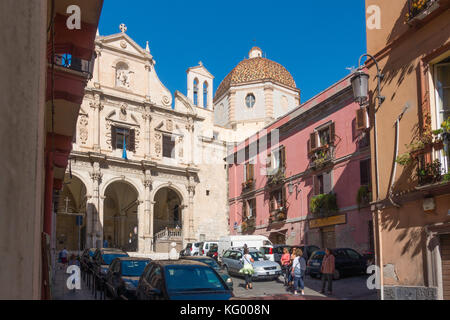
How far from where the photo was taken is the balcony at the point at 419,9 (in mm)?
11547

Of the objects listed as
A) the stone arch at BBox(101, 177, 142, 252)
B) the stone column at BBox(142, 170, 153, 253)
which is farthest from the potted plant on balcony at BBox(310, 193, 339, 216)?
the stone arch at BBox(101, 177, 142, 252)

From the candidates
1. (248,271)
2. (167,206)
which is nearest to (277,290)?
(248,271)

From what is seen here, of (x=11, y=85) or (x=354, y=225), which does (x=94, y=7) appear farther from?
(x=354, y=225)

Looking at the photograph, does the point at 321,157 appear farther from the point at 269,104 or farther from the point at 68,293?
the point at 269,104

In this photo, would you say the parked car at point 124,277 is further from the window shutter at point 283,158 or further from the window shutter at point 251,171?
the window shutter at point 251,171

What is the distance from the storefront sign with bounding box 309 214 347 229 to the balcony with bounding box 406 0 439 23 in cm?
1521

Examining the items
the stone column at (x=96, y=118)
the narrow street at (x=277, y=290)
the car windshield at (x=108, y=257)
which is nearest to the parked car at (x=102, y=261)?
the car windshield at (x=108, y=257)

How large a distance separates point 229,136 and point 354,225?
24.0 m

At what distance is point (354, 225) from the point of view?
25.4m

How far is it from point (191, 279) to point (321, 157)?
66.5 feet

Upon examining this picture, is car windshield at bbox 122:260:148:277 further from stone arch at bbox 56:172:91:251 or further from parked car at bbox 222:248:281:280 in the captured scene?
stone arch at bbox 56:172:91:251

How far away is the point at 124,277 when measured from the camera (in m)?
13.7

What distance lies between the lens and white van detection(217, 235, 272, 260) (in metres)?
27.2
